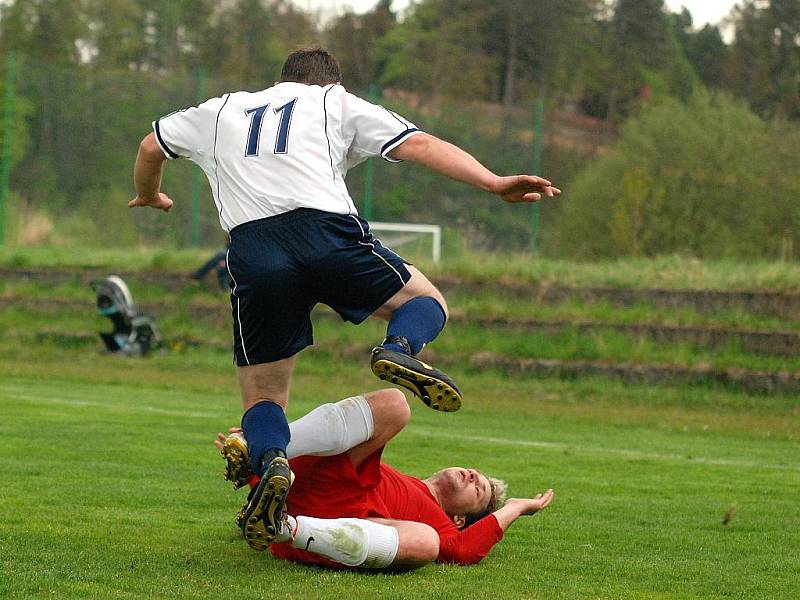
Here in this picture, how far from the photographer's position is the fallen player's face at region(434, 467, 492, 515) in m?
6.83

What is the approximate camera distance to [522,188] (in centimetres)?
576

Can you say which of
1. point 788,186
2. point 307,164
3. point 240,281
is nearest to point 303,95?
point 307,164

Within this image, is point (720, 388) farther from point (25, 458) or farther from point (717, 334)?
point (25, 458)

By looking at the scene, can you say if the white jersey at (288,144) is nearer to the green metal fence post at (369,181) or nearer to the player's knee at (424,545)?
the player's knee at (424,545)

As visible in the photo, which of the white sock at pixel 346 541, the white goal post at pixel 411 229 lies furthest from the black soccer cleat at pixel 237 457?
the white goal post at pixel 411 229

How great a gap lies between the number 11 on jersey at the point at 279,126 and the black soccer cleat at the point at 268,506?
138cm

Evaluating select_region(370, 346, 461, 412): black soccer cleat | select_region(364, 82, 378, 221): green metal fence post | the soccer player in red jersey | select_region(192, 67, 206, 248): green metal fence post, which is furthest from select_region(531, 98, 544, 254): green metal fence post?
select_region(370, 346, 461, 412): black soccer cleat

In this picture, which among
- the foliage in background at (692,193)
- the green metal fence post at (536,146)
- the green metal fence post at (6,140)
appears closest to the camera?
the foliage in background at (692,193)

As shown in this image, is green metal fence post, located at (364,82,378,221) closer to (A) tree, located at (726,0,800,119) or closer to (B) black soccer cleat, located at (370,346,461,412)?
(B) black soccer cleat, located at (370,346,461,412)

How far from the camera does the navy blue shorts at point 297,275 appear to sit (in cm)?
576

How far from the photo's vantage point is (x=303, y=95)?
603 centimetres

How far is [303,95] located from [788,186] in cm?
2185

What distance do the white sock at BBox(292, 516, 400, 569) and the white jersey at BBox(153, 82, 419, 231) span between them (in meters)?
1.35

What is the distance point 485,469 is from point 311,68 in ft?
15.7
